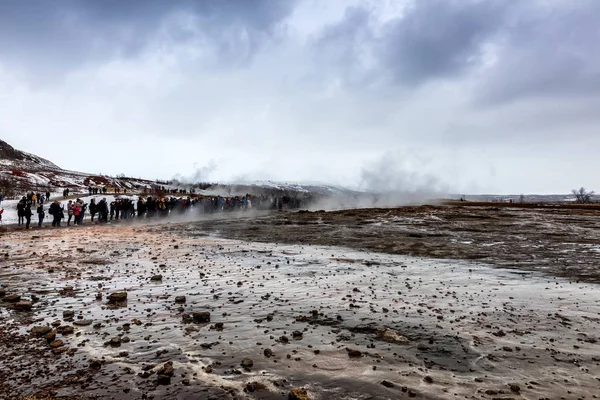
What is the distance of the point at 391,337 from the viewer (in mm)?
7801

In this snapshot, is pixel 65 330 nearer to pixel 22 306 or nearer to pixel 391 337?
pixel 22 306

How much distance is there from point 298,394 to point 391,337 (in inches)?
121

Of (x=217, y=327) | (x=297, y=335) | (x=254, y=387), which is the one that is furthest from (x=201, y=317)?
(x=254, y=387)

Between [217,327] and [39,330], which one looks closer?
[39,330]

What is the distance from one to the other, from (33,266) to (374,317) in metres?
12.9

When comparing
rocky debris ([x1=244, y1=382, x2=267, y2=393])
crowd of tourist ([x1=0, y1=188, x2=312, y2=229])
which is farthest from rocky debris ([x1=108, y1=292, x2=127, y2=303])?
crowd of tourist ([x1=0, y1=188, x2=312, y2=229])

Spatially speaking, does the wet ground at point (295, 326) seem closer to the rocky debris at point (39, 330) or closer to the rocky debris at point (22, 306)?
the rocky debris at point (39, 330)

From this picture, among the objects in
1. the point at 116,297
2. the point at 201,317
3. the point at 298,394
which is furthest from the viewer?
the point at 116,297

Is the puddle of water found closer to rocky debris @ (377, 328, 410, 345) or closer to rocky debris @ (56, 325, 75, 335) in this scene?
rocky debris @ (377, 328, 410, 345)

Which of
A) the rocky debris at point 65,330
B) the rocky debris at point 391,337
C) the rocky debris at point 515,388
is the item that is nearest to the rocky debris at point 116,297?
the rocky debris at point 65,330

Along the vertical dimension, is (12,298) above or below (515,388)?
below

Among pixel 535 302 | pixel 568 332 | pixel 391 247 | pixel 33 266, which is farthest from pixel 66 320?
pixel 391 247

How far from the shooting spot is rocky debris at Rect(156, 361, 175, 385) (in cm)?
587

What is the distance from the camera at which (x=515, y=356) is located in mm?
6965
